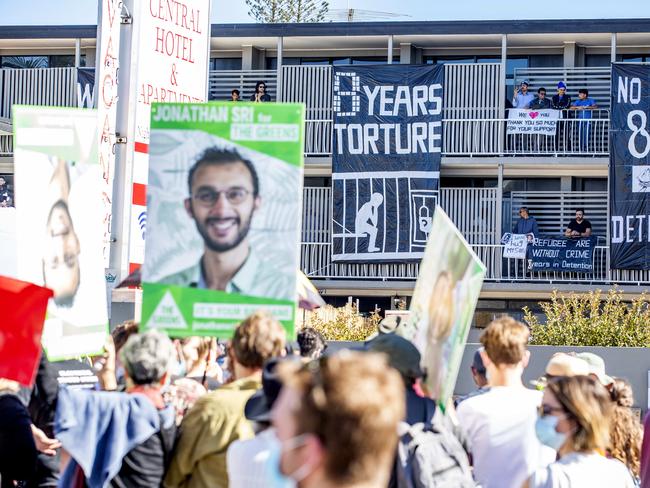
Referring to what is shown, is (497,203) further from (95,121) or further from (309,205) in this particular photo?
(95,121)

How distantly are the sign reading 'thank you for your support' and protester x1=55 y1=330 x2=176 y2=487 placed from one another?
71.9ft

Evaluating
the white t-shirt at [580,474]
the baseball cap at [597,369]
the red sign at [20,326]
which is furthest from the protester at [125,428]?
the baseball cap at [597,369]

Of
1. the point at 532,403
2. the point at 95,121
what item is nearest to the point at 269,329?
the point at 532,403

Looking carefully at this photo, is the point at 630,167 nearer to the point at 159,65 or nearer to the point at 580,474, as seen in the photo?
the point at 159,65

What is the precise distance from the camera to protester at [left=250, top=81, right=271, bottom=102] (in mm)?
25859

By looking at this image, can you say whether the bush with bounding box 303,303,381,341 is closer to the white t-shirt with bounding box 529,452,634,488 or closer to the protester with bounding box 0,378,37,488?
the protester with bounding box 0,378,37,488

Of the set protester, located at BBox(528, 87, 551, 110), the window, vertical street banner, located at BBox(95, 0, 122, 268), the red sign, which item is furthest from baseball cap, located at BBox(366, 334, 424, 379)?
the window

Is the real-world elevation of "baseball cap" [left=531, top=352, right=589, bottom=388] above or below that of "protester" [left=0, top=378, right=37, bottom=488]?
above

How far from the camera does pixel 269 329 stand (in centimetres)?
475

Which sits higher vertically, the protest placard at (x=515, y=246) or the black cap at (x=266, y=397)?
the protest placard at (x=515, y=246)

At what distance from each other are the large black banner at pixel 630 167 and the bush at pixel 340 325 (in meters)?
10.7

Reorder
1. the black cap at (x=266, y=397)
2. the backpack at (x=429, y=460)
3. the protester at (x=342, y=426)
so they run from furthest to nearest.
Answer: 1. the backpack at (x=429, y=460)
2. the black cap at (x=266, y=397)
3. the protester at (x=342, y=426)

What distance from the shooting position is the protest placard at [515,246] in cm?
2648

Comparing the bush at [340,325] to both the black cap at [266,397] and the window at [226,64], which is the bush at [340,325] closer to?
the black cap at [266,397]
